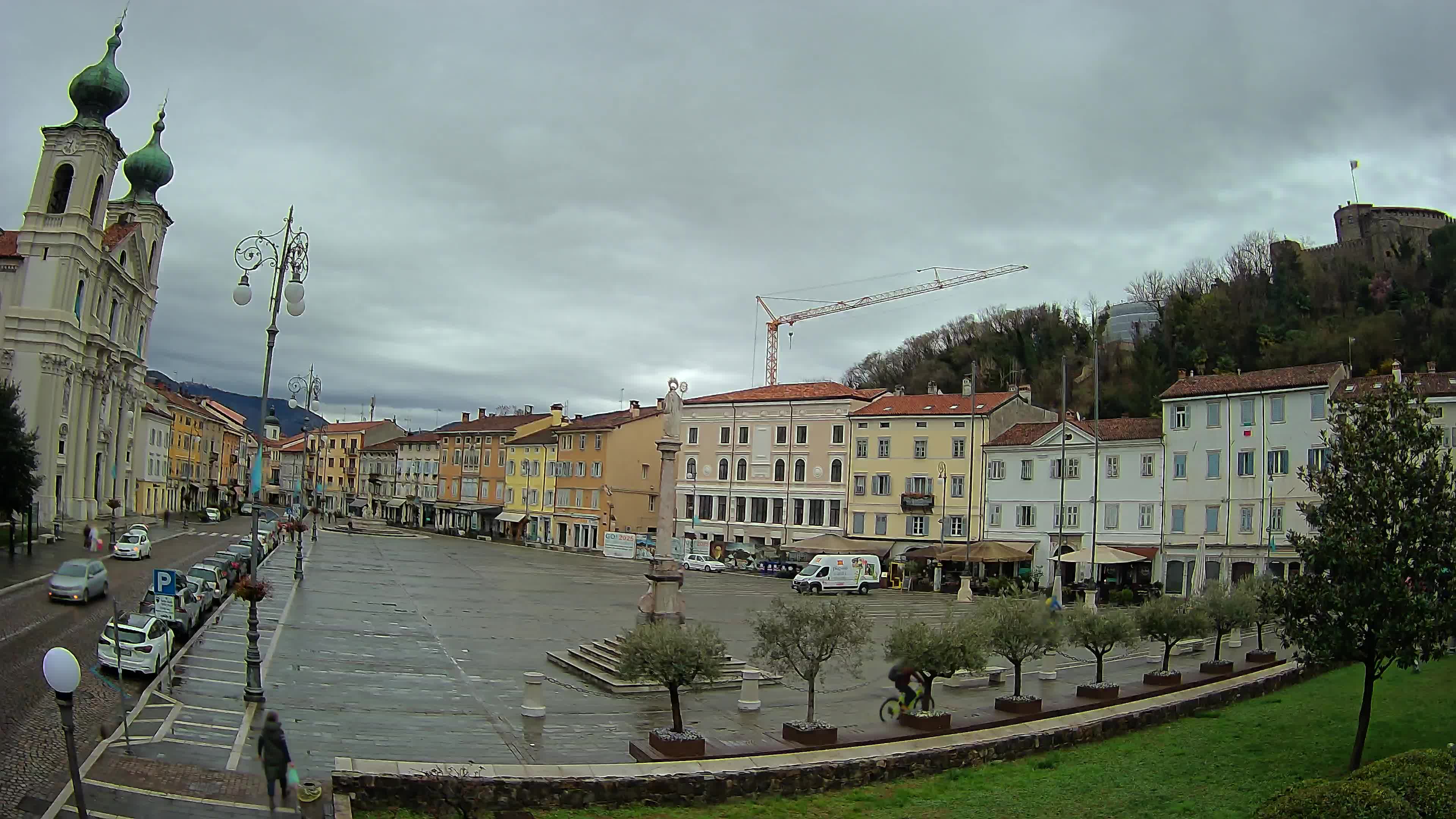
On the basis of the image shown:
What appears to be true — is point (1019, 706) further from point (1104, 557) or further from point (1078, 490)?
point (1078, 490)

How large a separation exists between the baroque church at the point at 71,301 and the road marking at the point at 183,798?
2194 inches

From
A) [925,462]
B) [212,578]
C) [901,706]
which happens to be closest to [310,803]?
[901,706]

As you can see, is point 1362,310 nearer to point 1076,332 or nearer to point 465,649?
point 1076,332

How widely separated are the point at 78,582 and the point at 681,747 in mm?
24240

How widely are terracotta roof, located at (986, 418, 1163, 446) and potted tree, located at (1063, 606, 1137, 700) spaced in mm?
28454

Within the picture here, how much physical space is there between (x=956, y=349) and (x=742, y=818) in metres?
97.9

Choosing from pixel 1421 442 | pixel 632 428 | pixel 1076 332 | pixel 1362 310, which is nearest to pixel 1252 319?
pixel 1362 310

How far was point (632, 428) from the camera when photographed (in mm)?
83125

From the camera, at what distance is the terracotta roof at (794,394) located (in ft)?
231

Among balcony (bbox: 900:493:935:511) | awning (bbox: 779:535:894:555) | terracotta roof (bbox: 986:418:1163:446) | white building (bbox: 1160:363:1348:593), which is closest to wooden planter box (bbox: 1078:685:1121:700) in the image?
white building (bbox: 1160:363:1348:593)

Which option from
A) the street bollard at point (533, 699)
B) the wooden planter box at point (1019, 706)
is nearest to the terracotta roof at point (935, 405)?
the wooden planter box at point (1019, 706)

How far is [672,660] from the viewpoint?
1681 centimetres

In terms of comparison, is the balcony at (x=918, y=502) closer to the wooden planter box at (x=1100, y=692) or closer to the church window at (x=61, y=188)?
the wooden planter box at (x=1100, y=692)

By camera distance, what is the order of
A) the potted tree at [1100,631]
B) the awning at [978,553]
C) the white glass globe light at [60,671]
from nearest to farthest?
the white glass globe light at [60,671], the potted tree at [1100,631], the awning at [978,553]
